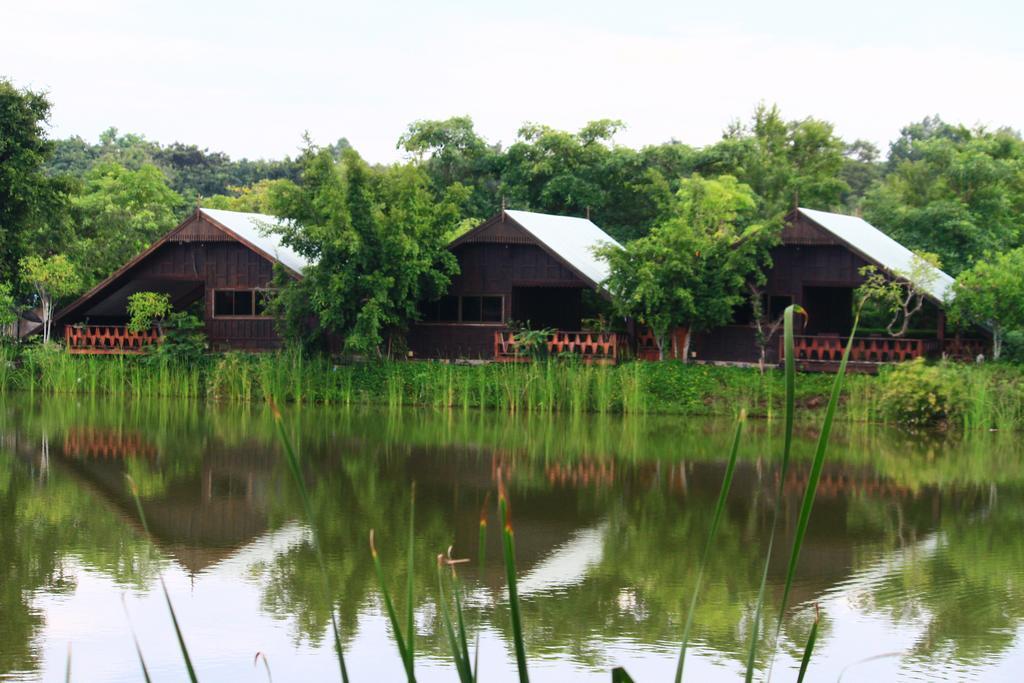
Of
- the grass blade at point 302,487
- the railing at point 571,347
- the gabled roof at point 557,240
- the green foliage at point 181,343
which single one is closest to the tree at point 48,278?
the green foliage at point 181,343

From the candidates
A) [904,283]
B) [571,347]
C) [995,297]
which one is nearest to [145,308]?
[571,347]

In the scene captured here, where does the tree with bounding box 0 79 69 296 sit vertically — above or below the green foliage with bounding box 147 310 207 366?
above

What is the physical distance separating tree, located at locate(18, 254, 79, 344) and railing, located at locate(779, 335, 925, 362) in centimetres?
1345

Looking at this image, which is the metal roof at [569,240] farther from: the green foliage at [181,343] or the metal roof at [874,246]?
the green foliage at [181,343]

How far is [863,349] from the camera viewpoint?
22.1 m

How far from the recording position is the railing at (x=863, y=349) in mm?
21719

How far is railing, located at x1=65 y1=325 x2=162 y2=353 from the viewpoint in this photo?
84.2ft

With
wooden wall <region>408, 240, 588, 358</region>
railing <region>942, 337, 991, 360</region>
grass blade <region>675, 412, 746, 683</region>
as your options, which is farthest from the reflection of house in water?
railing <region>942, 337, 991, 360</region>

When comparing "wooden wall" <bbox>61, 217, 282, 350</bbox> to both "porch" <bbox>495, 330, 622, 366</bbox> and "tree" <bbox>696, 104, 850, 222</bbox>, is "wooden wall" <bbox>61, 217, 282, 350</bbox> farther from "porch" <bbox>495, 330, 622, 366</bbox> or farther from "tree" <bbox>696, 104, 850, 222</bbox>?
"tree" <bbox>696, 104, 850, 222</bbox>

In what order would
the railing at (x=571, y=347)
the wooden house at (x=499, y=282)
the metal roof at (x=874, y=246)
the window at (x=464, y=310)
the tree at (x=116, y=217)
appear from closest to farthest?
the metal roof at (x=874, y=246)
the railing at (x=571, y=347)
the wooden house at (x=499, y=282)
the window at (x=464, y=310)
the tree at (x=116, y=217)

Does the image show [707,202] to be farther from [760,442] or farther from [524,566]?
[524,566]

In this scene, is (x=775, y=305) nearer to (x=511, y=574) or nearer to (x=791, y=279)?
(x=791, y=279)

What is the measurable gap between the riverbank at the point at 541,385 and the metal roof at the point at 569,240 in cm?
212

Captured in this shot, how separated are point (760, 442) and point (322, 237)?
350 inches
